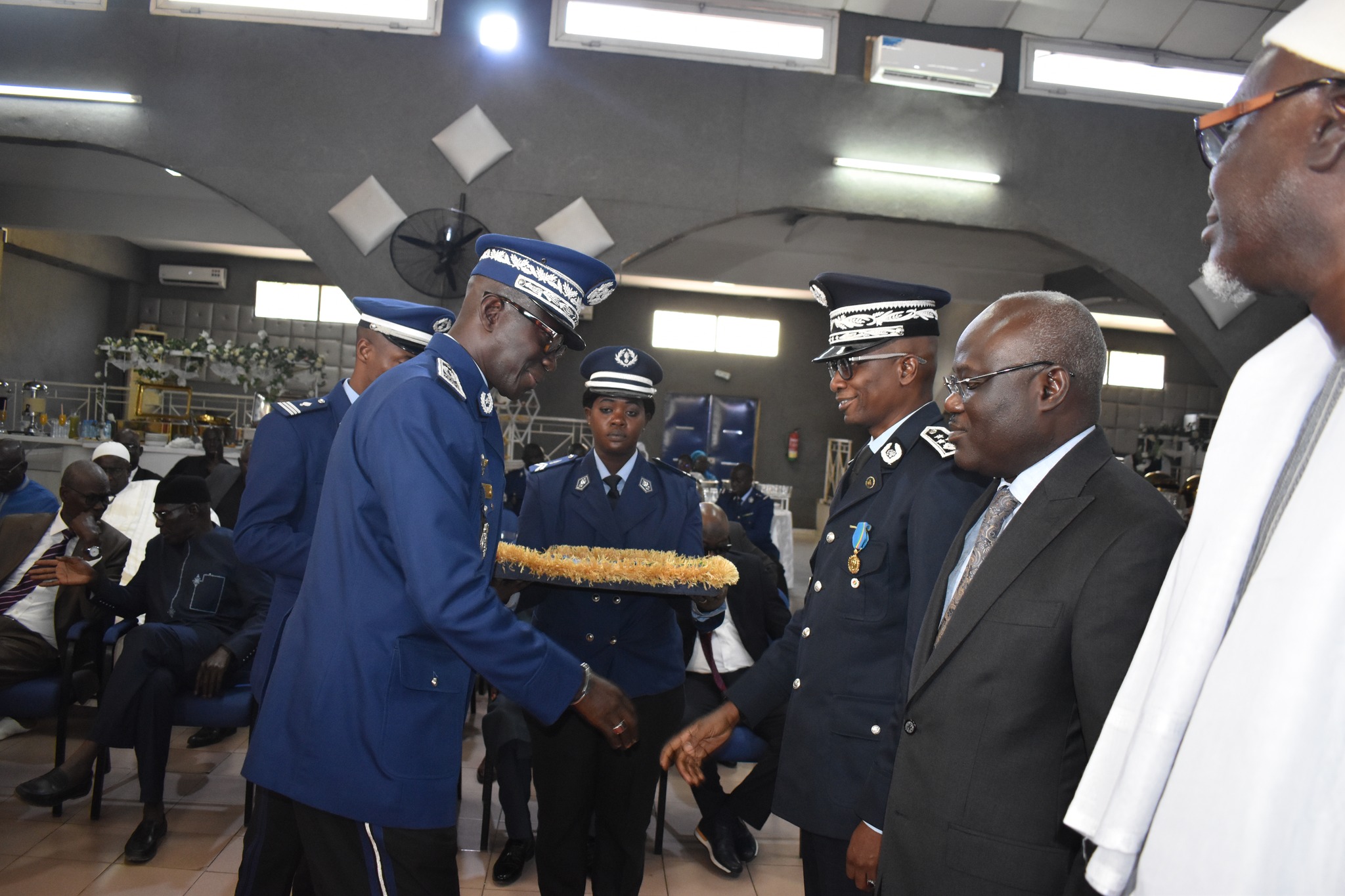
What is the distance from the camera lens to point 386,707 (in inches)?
59.1

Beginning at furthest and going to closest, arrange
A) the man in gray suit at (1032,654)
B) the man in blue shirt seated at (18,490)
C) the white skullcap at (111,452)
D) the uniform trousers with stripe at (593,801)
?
the white skullcap at (111,452)
the man in blue shirt seated at (18,490)
the uniform trousers with stripe at (593,801)
the man in gray suit at (1032,654)

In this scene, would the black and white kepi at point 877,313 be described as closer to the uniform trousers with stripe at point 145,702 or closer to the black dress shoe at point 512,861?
the black dress shoe at point 512,861

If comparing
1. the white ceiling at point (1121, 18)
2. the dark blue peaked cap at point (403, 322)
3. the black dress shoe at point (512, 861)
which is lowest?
the black dress shoe at point (512, 861)

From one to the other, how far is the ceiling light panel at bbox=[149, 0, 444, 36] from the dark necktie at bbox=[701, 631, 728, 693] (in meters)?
4.08

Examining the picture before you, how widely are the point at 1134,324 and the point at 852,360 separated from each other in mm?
15175

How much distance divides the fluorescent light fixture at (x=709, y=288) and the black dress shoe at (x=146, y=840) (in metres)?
11.9

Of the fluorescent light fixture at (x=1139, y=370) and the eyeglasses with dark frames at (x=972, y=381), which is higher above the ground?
the fluorescent light fixture at (x=1139, y=370)

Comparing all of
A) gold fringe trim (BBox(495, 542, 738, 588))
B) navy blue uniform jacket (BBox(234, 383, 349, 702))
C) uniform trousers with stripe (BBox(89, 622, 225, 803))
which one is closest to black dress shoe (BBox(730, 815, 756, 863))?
gold fringe trim (BBox(495, 542, 738, 588))

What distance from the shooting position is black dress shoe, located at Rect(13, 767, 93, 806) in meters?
3.35

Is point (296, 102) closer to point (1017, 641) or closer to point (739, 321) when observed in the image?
point (1017, 641)

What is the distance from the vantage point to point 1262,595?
2.26ft

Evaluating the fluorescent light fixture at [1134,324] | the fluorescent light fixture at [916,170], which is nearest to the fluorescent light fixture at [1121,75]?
the fluorescent light fixture at [916,170]

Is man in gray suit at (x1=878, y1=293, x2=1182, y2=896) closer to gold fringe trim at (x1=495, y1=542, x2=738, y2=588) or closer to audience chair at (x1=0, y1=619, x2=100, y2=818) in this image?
gold fringe trim at (x1=495, y1=542, x2=738, y2=588)

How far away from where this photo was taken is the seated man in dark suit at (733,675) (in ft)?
11.0
